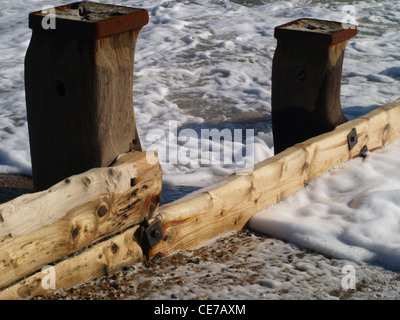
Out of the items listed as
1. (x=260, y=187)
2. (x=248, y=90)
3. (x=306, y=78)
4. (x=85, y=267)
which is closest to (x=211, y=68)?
(x=248, y=90)

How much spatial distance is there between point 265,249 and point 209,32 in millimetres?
6471

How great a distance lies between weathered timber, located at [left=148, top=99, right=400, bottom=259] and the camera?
272 centimetres

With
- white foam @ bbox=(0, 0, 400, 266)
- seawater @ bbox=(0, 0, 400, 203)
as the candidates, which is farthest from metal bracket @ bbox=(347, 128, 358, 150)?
seawater @ bbox=(0, 0, 400, 203)

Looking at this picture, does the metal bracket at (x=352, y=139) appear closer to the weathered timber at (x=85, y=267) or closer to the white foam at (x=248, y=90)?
the white foam at (x=248, y=90)

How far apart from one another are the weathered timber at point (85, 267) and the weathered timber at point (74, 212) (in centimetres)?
4

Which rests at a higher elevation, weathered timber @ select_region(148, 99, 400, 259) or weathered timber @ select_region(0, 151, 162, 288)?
weathered timber @ select_region(0, 151, 162, 288)

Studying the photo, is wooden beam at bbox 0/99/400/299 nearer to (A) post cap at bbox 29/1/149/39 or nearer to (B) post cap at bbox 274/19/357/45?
(B) post cap at bbox 274/19/357/45

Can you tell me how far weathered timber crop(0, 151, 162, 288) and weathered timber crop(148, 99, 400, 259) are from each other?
19 centimetres

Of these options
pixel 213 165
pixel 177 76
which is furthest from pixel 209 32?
pixel 213 165

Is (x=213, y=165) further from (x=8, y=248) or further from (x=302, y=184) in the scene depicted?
(x=8, y=248)

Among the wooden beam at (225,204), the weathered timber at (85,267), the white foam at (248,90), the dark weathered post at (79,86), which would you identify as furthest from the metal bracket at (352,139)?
the weathered timber at (85,267)

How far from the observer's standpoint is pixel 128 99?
2809 millimetres

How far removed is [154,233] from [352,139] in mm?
1815

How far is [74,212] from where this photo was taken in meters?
2.20
